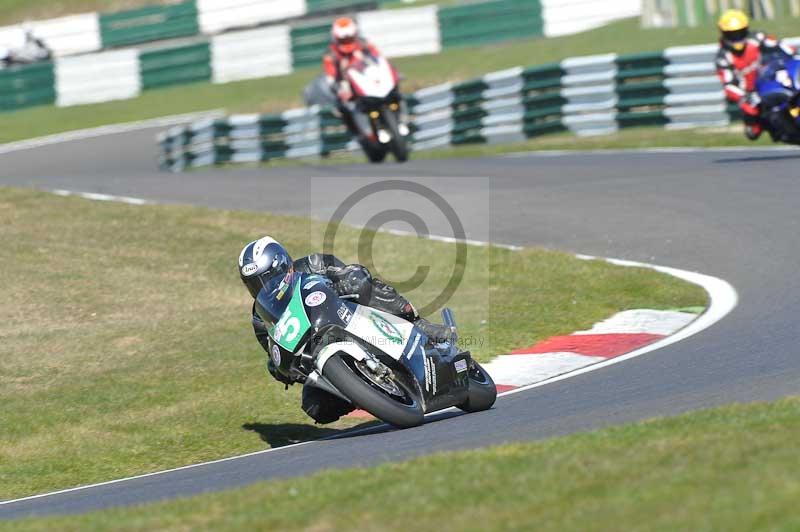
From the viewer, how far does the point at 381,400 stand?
756 cm

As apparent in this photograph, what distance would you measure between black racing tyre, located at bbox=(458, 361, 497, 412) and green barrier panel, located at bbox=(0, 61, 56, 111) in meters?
24.6

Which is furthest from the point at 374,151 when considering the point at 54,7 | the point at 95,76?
the point at 54,7

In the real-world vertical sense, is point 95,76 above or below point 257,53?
below

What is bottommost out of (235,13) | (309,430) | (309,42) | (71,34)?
(309,430)

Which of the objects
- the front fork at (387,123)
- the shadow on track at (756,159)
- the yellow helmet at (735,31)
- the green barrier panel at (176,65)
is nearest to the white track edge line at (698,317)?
the shadow on track at (756,159)

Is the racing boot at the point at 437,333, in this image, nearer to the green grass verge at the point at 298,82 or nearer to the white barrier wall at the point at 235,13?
the green grass verge at the point at 298,82

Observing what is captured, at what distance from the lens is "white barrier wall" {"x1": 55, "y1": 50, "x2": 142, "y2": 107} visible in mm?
31156

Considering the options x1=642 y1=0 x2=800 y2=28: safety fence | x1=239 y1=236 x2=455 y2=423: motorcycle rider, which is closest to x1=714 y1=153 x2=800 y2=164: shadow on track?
x1=239 y1=236 x2=455 y2=423: motorcycle rider

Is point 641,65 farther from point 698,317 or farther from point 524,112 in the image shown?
point 698,317

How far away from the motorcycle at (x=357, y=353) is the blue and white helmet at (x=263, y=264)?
0.06 metres

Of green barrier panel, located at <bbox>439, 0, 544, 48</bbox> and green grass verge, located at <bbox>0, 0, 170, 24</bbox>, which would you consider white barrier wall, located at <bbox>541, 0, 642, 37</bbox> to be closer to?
green barrier panel, located at <bbox>439, 0, 544, 48</bbox>

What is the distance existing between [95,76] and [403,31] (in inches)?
278

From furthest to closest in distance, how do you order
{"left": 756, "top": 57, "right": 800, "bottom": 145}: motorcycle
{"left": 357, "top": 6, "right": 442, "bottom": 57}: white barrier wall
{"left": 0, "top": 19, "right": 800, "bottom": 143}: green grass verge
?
{"left": 357, "top": 6, "right": 442, "bottom": 57}: white barrier wall
{"left": 0, "top": 19, "right": 800, "bottom": 143}: green grass verge
{"left": 756, "top": 57, "right": 800, "bottom": 145}: motorcycle

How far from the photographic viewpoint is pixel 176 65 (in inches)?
1271
